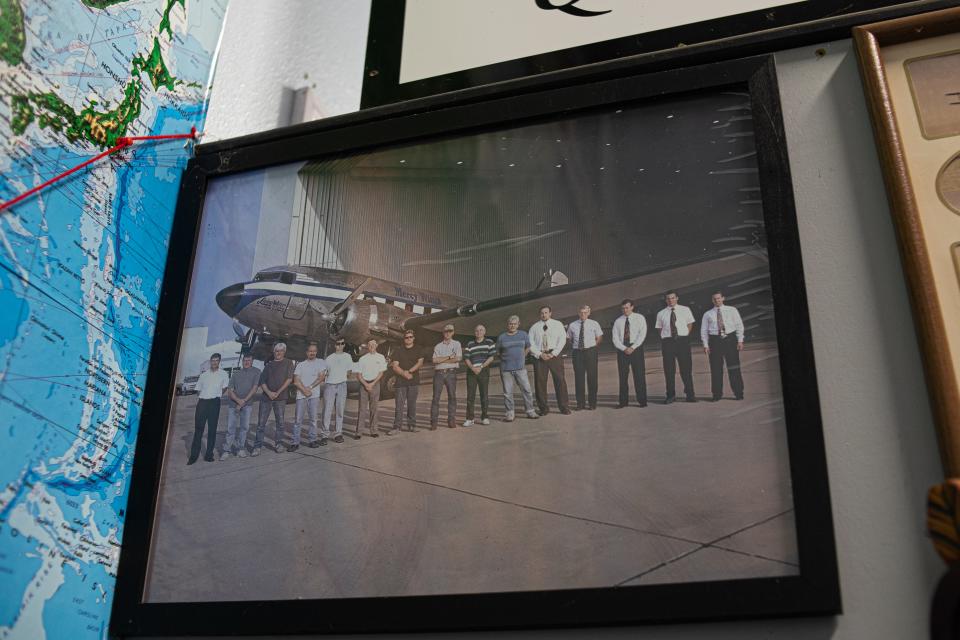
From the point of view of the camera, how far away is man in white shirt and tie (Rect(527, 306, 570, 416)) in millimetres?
865

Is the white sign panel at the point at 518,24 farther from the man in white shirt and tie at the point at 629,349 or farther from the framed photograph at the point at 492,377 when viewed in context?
the man in white shirt and tie at the point at 629,349

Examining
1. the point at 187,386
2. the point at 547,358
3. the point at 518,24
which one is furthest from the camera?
the point at 518,24

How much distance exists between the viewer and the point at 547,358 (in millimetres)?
887

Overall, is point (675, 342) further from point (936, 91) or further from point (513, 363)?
point (936, 91)

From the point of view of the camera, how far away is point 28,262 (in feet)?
2.82

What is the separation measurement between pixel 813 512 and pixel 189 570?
0.64m

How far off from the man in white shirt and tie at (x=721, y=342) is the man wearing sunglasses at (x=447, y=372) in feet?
0.88

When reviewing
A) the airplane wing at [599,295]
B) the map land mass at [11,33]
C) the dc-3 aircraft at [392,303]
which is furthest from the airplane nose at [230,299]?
the map land mass at [11,33]

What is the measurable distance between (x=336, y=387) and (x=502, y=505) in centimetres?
25

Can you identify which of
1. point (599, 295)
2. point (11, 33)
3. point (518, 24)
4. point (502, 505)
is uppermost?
point (518, 24)

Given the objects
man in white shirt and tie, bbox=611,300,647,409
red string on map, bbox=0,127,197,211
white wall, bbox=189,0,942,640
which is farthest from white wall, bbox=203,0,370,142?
white wall, bbox=189,0,942,640

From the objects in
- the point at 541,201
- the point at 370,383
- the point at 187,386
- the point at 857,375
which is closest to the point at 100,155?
the point at 187,386

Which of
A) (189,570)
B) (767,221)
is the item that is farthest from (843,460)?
(189,570)

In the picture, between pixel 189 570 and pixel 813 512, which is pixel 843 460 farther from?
pixel 189 570
